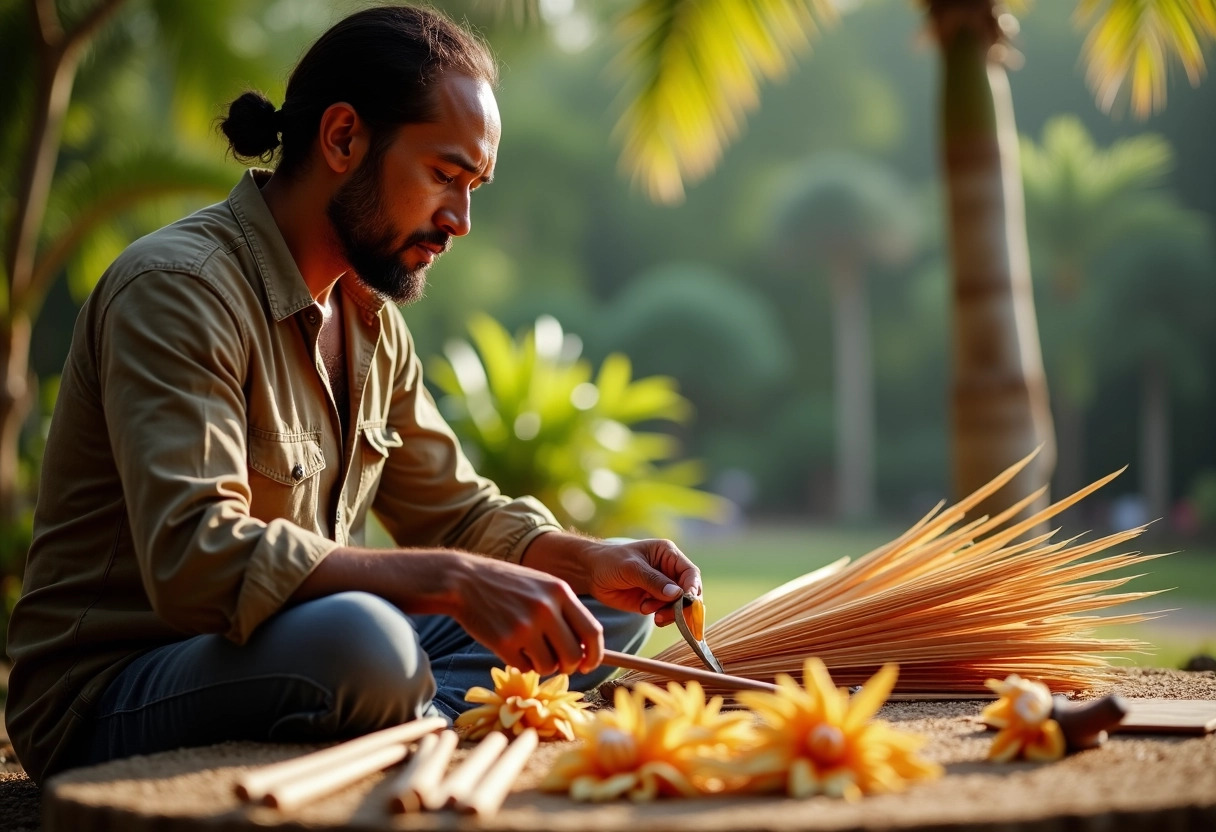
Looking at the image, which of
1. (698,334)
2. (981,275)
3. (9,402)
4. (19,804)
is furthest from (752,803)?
(698,334)

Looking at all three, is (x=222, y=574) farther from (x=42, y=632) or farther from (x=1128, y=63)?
(x=1128, y=63)

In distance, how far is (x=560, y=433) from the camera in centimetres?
555

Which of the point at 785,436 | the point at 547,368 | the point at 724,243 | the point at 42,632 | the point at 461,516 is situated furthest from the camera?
the point at 724,243

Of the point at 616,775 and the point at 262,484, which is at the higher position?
the point at 262,484

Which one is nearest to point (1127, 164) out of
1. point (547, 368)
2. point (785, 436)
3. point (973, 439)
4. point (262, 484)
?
point (785, 436)

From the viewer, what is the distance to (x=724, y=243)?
2033cm

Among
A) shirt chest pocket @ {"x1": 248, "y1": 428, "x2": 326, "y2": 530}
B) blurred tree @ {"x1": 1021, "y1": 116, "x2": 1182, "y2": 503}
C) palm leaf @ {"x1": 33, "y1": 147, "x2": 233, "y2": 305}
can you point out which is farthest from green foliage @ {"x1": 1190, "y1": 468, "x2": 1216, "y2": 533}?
shirt chest pocket @ {"x1": 248, "y1": 428, "x2": 326, "y2": 530}

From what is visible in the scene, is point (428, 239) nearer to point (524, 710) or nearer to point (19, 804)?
point (524, 710)

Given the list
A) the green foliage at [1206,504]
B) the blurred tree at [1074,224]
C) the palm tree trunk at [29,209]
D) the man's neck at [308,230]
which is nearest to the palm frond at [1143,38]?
the man's neck at [308,230]

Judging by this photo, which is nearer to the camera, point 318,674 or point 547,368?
point 318,674

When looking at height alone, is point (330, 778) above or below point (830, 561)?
above

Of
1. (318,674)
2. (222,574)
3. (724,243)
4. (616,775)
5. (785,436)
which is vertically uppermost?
(724,243)

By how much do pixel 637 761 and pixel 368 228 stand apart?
0.89 metres

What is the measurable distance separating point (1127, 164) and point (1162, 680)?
11042 mm
